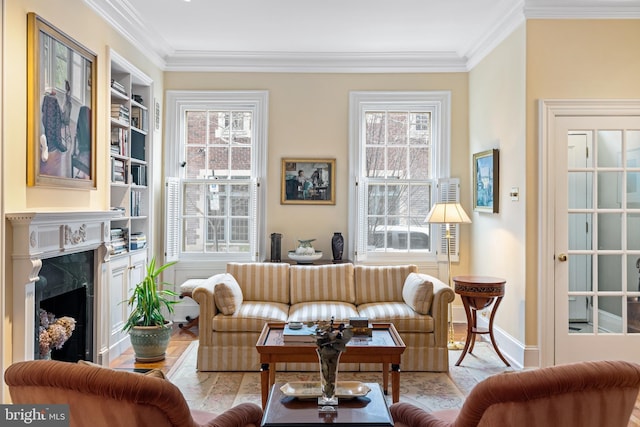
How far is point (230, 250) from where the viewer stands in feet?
19.3

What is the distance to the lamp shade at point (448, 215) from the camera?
4.64 meters

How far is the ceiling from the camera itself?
4262mm

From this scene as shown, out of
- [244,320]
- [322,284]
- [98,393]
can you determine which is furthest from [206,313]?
[98,393]

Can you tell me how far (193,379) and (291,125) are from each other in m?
3.08

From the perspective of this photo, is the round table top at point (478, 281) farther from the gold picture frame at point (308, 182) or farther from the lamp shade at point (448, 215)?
the gold picture frame at point (308, 182)

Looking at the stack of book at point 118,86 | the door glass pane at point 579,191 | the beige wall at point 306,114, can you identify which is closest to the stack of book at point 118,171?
the stack of book at point 118,86

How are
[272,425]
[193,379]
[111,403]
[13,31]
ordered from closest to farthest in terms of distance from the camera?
[111,403]
[272,425]
[13,31]
[193,379]

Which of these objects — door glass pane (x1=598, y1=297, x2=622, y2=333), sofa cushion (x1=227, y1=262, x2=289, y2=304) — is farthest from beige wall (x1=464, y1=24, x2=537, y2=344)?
sofa cushion (x1=227, y1=262, x2=289, y2=304)

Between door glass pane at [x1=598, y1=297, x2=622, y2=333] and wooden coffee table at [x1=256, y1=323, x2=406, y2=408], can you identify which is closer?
wooden coffee table at [x1=256, y1=323, x2=406, y2=408]

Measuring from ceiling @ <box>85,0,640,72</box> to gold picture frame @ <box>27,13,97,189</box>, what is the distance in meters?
0.65

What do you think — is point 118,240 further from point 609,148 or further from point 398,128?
point 609,148

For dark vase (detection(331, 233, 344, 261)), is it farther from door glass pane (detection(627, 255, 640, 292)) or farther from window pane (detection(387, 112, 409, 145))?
door glass pane (detection(627, 255, 640, 292))

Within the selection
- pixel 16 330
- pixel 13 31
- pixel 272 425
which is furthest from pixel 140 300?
pixel 272 425

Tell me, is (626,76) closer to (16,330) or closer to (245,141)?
(245,141)
